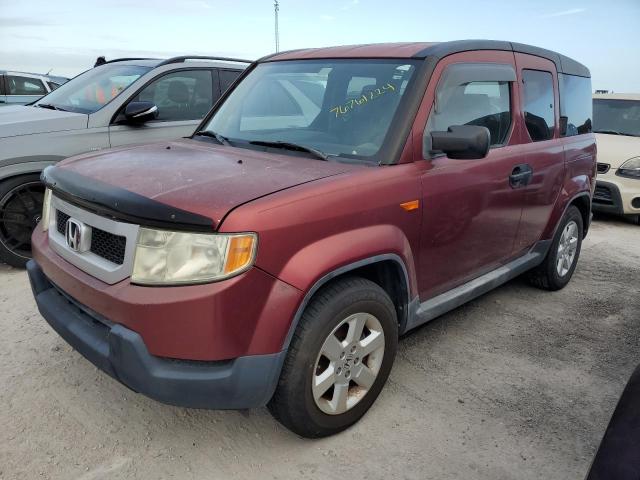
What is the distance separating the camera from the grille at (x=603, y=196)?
7223mm

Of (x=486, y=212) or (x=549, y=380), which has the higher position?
(x=486, y=212)

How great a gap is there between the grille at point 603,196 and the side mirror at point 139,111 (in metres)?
5.93

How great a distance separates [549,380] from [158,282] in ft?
7.75

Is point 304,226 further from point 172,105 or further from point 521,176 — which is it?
point 172,105

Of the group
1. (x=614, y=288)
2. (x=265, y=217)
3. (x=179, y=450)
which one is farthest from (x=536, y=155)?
(x=179, y=450)

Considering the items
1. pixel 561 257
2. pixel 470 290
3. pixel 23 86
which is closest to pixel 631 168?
pixel 561 257

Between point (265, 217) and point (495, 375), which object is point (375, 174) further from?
point (495, 375)

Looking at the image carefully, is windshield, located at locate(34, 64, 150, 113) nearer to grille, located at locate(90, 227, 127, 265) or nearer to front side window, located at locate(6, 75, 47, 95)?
grille, located at locate(90, 227, 127, 265)

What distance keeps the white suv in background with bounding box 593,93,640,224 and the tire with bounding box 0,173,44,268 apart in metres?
6.82

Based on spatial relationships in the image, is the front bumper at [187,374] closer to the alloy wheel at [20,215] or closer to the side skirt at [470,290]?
the side skirt at [470,290]

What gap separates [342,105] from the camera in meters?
3.02

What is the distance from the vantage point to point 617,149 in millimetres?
7359

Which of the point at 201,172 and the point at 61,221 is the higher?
the point at 201,172

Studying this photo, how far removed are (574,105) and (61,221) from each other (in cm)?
394
